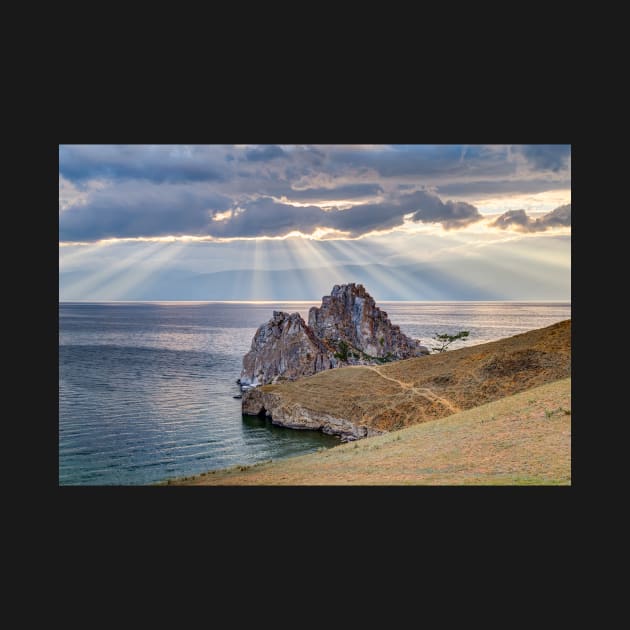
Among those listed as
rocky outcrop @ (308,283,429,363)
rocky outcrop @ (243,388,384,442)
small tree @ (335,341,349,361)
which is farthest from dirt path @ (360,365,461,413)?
rocky outcrop @ (308,283,429,363)

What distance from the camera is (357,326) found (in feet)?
174

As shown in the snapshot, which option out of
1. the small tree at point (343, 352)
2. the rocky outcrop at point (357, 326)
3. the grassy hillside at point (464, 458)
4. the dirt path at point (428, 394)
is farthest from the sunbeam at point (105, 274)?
the rocky outcrop at point (357, 326)

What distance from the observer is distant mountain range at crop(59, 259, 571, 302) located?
629 inches

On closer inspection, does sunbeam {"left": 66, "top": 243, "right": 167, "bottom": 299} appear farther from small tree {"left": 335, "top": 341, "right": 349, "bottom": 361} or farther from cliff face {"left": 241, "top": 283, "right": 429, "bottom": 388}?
small tree {"left": 335, "top": 341, "right": 349, "bottom": 361}

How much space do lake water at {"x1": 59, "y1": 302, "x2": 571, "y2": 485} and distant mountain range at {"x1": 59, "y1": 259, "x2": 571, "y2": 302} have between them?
1.03 m

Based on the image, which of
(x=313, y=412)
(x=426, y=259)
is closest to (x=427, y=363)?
(x=313, y=412)

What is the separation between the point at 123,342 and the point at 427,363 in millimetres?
19628

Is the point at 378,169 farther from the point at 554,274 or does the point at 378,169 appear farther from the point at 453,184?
the point at 554,274

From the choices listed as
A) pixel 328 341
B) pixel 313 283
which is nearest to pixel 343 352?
pixel 328 341

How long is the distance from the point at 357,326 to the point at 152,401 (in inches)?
1218

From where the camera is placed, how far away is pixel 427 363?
29.6 metres

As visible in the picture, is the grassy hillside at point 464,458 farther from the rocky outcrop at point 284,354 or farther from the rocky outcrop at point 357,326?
the rocky outcrop at point 357,326

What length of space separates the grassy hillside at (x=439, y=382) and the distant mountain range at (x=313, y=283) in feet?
20.7

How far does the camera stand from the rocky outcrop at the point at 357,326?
52656 mm
